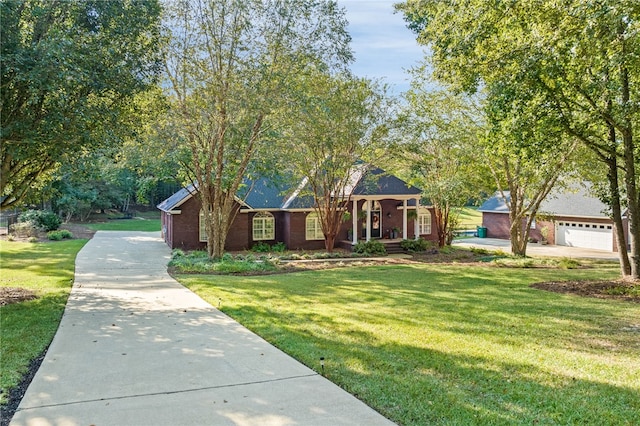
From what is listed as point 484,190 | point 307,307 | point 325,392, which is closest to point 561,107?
point 307,307

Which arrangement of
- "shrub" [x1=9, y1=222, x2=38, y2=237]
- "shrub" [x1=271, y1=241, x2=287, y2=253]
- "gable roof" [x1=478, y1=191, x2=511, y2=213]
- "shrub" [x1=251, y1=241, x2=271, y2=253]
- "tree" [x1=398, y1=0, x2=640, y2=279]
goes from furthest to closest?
"gable roof" [x1=478, y1=191, x2=511, y2=213]
"shrub" [x1=9, y1=222, x2=38, y2=237]
"shrub" [x1=271, y1=241, x2=287, y2=253]
"shrub" [x1=251, y1=241, x2=271, y2=253]
"tree" [x1=398, y1=0, x2=640, y2=279]

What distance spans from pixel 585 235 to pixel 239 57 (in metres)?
24.1

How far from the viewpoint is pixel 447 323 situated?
24.5 feet

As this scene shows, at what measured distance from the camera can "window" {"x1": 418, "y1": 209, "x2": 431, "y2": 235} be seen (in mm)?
27984

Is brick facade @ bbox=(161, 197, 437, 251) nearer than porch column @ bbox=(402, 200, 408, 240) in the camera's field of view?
Yes

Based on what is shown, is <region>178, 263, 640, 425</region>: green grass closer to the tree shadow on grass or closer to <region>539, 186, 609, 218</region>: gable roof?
the tree shadow on grass

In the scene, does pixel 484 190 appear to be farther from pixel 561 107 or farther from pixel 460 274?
pixel 561 107

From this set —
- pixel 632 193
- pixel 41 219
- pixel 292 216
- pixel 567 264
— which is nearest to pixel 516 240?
pixel 567 264

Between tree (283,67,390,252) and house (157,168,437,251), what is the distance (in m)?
1.38

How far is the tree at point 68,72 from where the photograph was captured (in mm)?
7492

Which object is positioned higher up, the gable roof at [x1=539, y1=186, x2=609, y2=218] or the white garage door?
the gable roof at [x1=539, y1=186, x2=609, y2=218]

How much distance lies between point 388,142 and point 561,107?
391 inches

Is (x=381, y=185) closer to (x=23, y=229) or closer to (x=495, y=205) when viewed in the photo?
(x=495, y=205)

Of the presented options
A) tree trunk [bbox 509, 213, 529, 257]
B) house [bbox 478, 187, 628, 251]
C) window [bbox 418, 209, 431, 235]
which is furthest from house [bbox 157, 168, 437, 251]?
house [bbox 478, 187, 628, 251]
